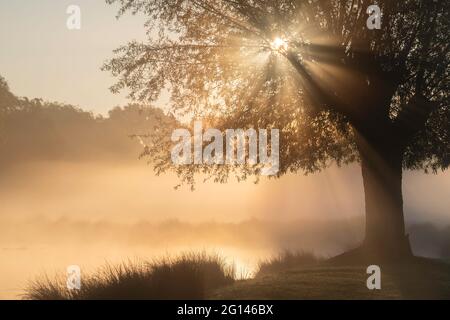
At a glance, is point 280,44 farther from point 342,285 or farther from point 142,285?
point 142,285

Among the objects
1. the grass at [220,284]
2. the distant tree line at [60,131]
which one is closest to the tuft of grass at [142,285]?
the grass at [220,284]

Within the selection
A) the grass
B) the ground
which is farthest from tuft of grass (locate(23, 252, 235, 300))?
the ground

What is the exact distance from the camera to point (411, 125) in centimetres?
2344

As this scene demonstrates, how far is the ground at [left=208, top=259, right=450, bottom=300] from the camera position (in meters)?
15.3

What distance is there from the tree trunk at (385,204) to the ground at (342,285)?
1.82 metres

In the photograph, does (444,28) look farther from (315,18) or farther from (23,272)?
(23,272)

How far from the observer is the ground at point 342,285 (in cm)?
1533

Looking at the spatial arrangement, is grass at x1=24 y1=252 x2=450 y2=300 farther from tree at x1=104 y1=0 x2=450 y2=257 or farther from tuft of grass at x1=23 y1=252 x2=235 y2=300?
tree at x1=104 y1=0 x2=450 y2=257

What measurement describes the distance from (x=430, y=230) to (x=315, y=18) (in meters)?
32.9

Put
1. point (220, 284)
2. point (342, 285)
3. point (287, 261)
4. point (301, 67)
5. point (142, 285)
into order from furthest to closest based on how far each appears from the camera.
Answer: point (287, 261), point (301, 67), point (220, 284), point (342, 285), point (142, 285)

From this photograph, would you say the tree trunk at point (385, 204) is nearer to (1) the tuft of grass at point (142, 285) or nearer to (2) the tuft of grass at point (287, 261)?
(2) the tuft of grass at point (287, 261)

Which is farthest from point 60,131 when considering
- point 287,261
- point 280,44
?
point 280,44

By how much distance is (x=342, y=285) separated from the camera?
1667 centimetres

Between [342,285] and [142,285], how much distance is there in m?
4.82
